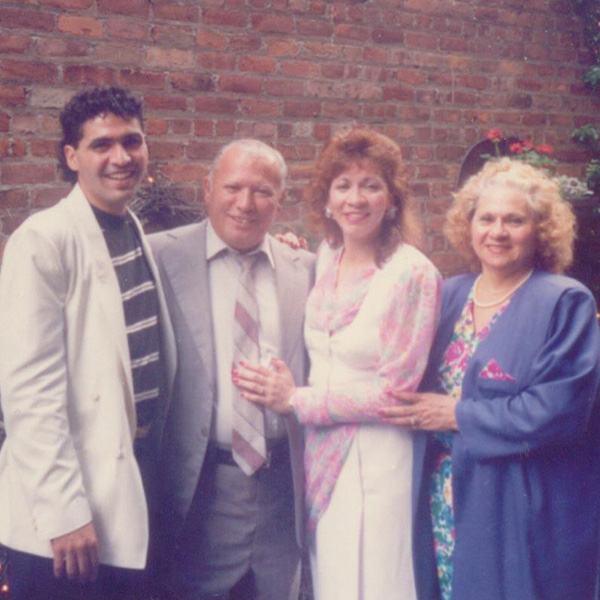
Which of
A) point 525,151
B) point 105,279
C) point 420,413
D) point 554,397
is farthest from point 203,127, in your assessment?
point 554,397

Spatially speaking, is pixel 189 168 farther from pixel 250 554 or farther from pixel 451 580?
pixel 451 580

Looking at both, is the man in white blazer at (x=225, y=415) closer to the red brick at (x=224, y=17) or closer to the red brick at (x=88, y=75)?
the red brick at (x=88, y=75)

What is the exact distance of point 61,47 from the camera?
11.3ft

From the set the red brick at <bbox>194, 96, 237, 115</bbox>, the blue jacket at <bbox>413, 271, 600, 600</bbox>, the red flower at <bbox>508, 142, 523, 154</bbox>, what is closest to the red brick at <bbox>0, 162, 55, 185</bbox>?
the red brick at <bbox>194, 96, 237, 115</bbox>

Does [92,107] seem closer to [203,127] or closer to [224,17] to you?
[203,127]

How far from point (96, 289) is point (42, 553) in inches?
27.8

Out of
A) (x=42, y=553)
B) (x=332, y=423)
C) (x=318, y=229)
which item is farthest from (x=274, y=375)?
(x=42, y=553)

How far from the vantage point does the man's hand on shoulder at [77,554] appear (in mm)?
2041

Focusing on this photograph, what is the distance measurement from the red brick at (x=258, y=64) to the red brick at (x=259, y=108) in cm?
15

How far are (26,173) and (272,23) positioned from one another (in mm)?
1466

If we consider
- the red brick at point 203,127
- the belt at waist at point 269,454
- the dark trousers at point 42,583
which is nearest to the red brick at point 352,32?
the red brick at point 203,127

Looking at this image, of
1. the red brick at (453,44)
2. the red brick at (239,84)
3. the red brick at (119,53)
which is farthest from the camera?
the red brick at (453,44)

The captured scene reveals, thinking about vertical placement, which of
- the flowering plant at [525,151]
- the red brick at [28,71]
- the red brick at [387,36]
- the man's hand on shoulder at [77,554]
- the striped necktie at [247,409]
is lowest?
the man's hand on shoulder at [77,554]

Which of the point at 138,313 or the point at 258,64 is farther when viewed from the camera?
the point at 258,64
